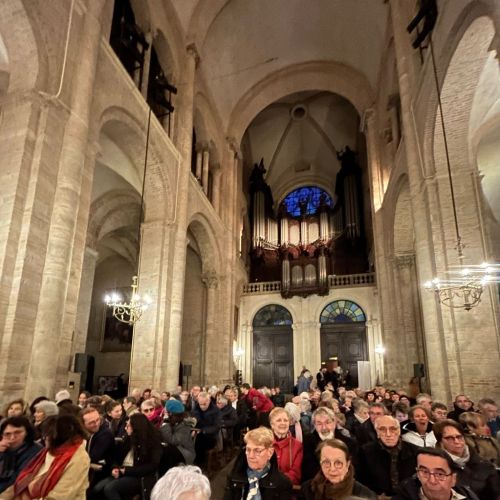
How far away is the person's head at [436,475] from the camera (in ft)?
6.53

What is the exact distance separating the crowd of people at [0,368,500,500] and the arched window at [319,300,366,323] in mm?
13510

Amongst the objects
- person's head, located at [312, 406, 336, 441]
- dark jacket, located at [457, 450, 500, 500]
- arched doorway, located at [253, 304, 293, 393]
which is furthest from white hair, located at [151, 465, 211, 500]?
arched doorway, located at [253, 304, 293, 393]

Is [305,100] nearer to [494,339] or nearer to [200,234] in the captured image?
[200,234]

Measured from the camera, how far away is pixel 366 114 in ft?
50.5

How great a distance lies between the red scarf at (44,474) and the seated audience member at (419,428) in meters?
2.69

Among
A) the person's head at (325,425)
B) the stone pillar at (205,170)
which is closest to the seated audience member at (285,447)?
the person's head at (325,425)

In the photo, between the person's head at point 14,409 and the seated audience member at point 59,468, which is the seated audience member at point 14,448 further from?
the person's head at point 14,409

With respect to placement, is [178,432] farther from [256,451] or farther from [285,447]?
[256,451]

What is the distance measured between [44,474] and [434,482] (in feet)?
7.42

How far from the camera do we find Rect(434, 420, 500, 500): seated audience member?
256cm

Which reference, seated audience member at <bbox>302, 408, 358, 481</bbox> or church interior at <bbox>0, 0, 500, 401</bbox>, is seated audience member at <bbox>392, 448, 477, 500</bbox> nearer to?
seated audience member at <bbox>302, 408, 358, 481</bbox>

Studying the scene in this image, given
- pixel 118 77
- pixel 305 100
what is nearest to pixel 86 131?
pixel 118 77

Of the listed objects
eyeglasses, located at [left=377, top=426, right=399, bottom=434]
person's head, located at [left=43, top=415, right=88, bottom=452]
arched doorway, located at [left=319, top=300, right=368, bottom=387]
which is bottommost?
eyeglasses, located at [left=377, top=426, right=399, bottom=434]

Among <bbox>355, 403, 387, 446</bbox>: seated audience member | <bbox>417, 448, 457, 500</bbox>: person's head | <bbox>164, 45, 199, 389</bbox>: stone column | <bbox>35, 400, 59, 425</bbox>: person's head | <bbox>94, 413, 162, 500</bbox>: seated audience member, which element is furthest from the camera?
<bbox>164, 45, 199, 389</bbox>: stone column
